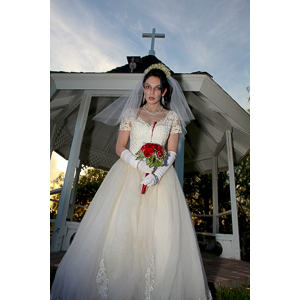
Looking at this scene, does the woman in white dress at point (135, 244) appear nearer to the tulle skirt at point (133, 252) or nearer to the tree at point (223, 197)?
the tulle skirt at point (133, 252)

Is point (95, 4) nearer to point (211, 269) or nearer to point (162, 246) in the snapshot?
point (162, 246)

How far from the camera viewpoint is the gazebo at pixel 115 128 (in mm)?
3854

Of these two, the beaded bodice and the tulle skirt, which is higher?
the beaded bodice

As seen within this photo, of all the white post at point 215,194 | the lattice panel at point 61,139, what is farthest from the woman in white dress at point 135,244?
the white post at point 215,194

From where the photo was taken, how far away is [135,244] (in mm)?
1828

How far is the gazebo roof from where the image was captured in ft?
13.0

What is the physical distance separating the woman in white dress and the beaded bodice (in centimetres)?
1

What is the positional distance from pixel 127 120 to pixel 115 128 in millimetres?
4427

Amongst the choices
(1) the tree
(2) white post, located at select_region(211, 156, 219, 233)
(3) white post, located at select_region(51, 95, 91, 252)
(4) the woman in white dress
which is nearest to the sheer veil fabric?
(4) the woman in white dress

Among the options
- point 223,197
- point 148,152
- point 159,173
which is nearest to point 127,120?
point 148,152

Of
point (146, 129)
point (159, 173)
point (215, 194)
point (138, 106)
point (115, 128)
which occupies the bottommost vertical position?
point (159, 173)

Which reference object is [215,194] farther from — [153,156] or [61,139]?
[153,156]

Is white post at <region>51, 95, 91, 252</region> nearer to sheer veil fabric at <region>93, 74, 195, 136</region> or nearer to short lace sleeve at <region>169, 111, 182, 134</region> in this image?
sheer veil fabric at <region>93, 74, 195, 136</region>
